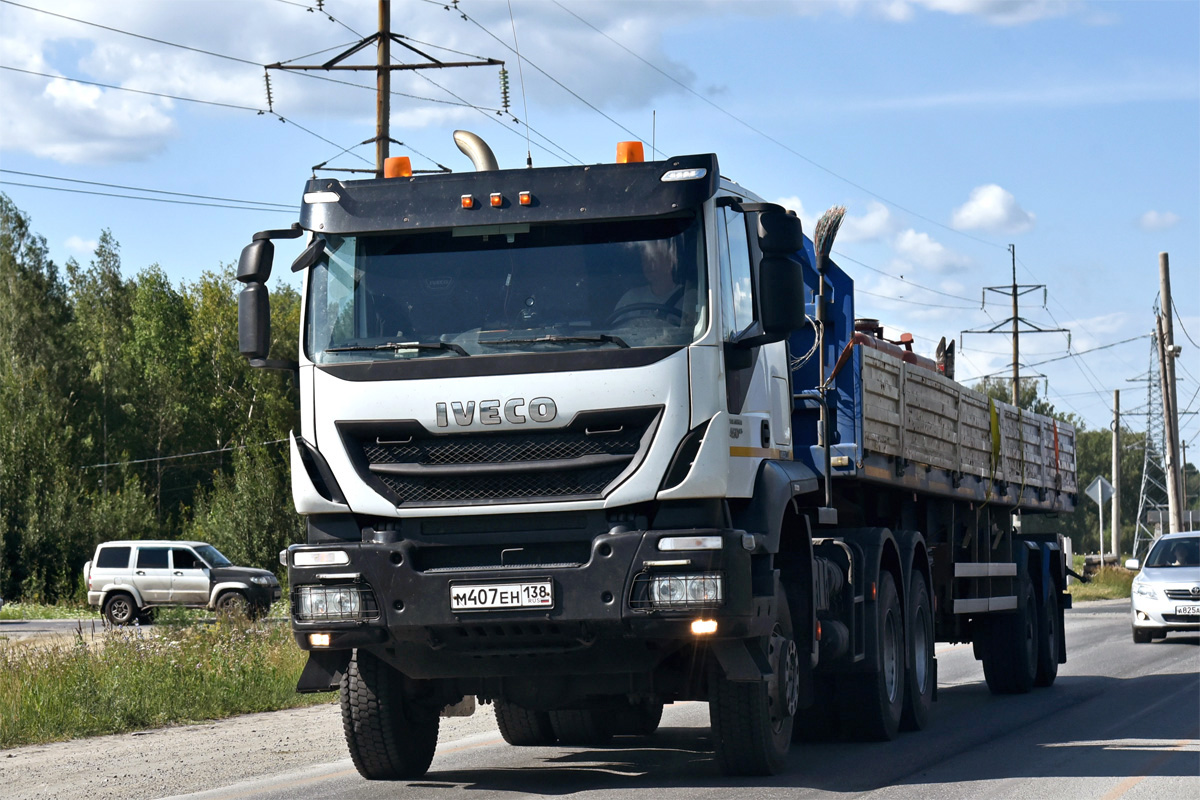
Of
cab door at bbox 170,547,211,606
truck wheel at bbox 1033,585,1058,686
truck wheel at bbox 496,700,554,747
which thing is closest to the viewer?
truck wheel at bbox 496,700,554,747

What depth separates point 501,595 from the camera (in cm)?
781

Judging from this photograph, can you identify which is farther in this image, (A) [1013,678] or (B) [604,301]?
(A) [1013,678]

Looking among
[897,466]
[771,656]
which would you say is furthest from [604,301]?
[897,466]

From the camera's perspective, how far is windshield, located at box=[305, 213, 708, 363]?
7953 mm

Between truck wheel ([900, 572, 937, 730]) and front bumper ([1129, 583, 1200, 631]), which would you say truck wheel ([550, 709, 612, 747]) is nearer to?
truck wheel ([900, 572, 937, 730])

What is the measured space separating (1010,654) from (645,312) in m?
8.71

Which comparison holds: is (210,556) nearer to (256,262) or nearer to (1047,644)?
(1047,644)

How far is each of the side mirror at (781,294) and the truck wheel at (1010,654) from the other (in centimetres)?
819

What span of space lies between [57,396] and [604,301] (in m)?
58.6

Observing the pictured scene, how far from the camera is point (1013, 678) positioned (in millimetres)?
15141

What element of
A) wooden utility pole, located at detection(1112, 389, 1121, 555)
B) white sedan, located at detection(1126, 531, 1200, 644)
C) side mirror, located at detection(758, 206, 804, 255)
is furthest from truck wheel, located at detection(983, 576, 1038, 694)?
wooden utility pole, located at detection(1112, 389, 1121, 555)

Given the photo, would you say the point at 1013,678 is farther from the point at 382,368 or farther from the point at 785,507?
the point at 382,368

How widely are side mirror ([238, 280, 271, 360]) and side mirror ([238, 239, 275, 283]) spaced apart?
4cm

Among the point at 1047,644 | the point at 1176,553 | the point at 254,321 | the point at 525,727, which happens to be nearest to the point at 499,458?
the point at 254,321
